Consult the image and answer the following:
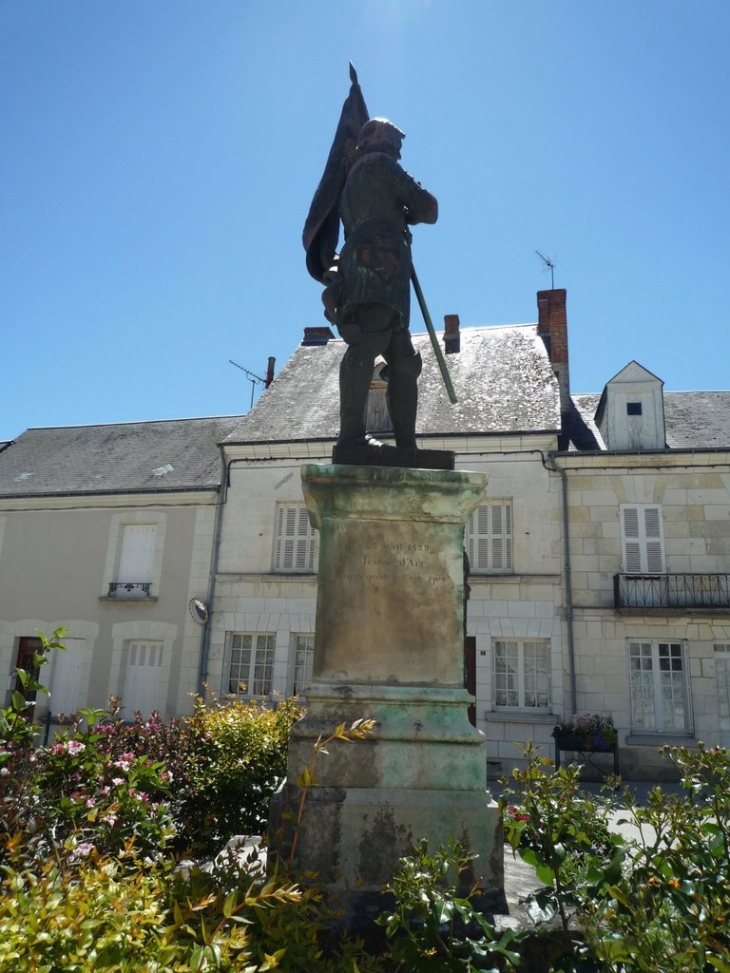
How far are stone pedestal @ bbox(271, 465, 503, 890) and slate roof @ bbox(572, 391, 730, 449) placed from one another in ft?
40.3

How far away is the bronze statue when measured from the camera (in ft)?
13.6

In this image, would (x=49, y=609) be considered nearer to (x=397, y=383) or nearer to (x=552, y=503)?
(x=552, y=503)

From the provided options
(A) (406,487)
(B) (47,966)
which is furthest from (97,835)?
(A) (406,487)

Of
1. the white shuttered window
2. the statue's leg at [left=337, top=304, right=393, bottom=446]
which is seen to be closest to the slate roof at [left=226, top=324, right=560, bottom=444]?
the white shuttered window

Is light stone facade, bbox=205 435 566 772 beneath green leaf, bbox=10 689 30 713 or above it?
above

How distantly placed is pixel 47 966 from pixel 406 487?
2.52 meters

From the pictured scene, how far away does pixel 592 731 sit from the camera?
40.4 feet

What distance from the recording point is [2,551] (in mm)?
17188

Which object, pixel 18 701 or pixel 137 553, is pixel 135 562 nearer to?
pixel 137 553

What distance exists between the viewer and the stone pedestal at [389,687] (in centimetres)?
314

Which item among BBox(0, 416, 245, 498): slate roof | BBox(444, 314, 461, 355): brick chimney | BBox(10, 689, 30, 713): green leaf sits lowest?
BBox(10, 689, 30, 713): green leaf

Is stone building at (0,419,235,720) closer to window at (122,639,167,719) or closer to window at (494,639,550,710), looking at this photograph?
window at (122,639,167,719)

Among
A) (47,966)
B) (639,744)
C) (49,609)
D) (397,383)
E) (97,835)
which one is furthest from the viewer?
(49,609)

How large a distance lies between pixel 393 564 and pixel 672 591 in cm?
1146
